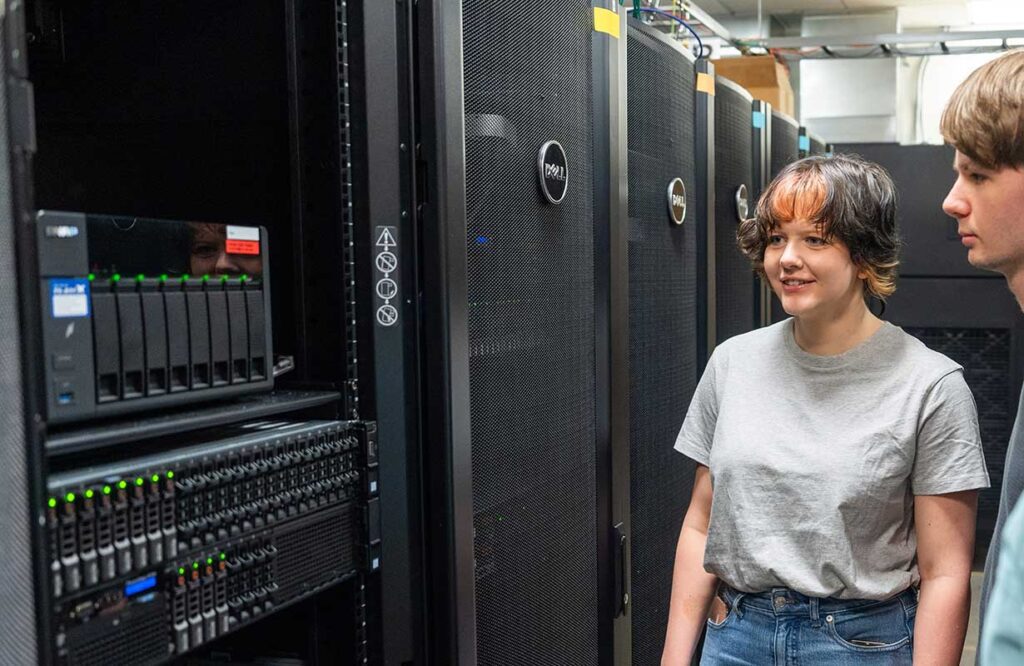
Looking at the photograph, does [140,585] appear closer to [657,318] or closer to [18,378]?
[18,378]

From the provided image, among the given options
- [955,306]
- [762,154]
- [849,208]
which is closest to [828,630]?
[849,208]

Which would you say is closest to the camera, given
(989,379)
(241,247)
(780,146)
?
(241,247)

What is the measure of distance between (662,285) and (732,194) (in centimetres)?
74

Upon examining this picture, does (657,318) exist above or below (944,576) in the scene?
above

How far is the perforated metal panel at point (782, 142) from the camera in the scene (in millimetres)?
3568

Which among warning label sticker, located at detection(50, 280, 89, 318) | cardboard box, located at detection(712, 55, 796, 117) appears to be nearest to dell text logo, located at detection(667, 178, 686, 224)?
warning label sticker, located at detection(50, 280, 89, 318)

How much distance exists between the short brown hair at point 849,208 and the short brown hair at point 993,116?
0.94 feet

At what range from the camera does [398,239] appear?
1267 mm

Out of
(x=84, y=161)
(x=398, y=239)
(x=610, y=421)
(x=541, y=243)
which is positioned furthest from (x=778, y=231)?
(x=84, y=161)

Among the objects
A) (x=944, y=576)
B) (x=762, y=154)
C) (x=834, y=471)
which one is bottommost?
(x=944, y=576)

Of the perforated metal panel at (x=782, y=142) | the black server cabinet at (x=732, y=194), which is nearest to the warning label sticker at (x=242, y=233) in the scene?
the black server cabinet at (x=732, y=194)

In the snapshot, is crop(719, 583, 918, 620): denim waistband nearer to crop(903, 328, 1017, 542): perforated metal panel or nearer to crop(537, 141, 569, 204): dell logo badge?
crop(537, 141, 569, 204): dell logo badge

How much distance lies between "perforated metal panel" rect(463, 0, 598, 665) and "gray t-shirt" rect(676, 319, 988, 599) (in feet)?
1.03

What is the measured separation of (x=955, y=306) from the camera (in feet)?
14.5
